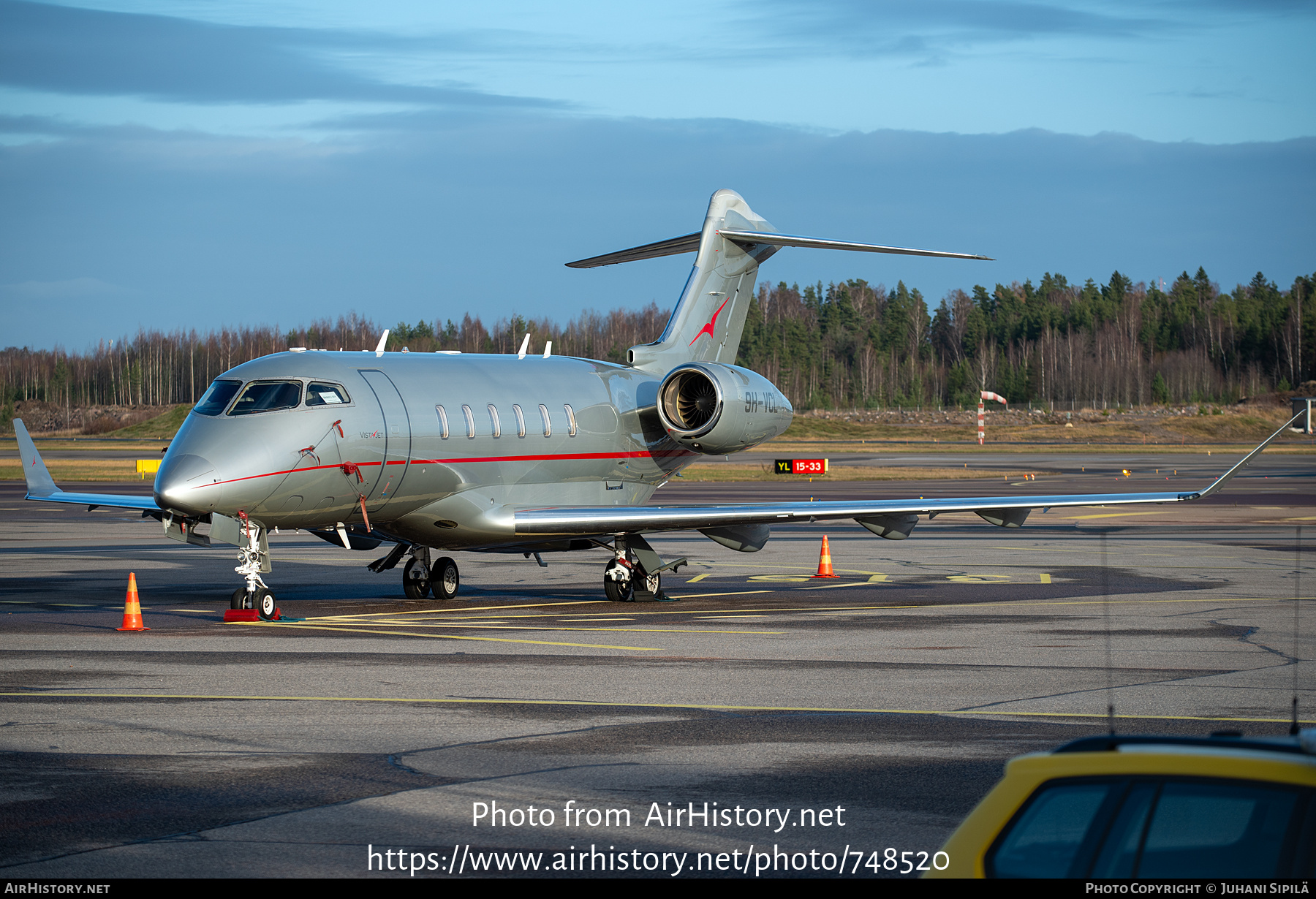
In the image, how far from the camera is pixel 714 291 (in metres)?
25.6

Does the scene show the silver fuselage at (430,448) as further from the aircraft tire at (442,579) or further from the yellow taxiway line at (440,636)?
the yellow taxiway line at (440,636)

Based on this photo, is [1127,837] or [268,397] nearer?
[1127,837]

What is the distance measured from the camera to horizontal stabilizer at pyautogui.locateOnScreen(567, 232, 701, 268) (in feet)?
83.0

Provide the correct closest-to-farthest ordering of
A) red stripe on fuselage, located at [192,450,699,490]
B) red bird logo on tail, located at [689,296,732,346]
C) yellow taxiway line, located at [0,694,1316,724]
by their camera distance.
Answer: yellow taxiway line, located at [0,694,1316,724] → red stripe on fuselage, located at [192,450,699,490] → red bird logo on tail, located at [689,296,732,346]

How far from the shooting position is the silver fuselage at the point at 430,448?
1753cm

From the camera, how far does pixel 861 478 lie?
55.7 m

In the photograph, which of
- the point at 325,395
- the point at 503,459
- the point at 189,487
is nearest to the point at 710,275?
the point at 503,459

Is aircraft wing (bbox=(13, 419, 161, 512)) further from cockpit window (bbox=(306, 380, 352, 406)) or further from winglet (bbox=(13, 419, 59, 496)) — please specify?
cockpit window (bbox=(306, 380, 352, 406))

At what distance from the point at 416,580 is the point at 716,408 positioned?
5.60 metres

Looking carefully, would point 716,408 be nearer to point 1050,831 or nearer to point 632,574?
point 632,574

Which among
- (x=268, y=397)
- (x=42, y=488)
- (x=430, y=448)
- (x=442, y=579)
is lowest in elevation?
(x=442, y=579)

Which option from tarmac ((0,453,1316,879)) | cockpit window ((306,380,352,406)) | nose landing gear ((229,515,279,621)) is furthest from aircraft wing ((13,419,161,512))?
cockpit window ((306,380,352,406))

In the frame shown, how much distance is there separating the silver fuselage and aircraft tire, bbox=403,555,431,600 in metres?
0.61
